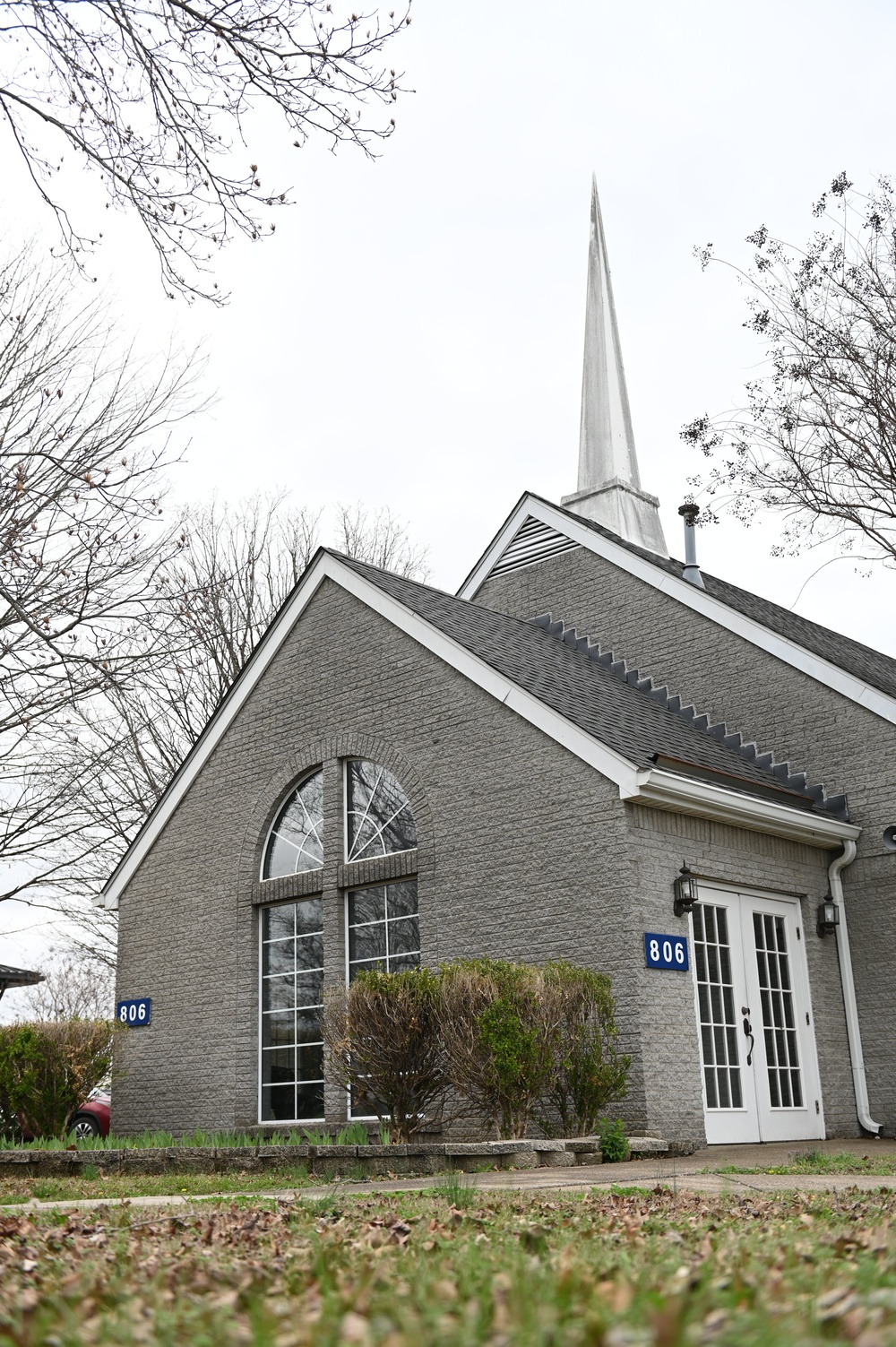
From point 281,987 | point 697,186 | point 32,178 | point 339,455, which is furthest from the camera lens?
point 339,455

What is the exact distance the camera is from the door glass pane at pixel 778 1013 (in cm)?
1191

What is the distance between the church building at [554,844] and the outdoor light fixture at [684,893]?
8cm

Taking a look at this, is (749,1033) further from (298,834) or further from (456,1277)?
(456,1277)

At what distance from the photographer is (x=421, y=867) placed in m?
12.3

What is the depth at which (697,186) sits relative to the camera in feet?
39.4

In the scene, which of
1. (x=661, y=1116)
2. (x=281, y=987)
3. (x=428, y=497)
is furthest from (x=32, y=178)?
(x=428, y=497)

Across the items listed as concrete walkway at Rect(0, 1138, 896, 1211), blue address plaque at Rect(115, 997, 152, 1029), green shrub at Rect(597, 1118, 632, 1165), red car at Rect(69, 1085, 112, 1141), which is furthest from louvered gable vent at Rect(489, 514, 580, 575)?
concrete walkway at Rect(0, 1138, 896, 1211)

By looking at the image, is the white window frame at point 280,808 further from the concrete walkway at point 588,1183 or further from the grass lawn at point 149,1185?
the concrete walkway at point 588,1183

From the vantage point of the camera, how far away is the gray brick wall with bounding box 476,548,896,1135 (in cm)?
1265

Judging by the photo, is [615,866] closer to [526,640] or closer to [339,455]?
[526,640]

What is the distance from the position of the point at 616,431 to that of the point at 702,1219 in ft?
53.2

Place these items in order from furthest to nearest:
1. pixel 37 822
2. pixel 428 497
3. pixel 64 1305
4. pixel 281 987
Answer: pixel 428 497, pixel 37 822, pixel 281 987, pixel 64 1305

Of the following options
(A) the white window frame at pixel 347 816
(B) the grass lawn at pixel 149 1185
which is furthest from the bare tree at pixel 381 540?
(B) the grass lawn at pixel 149 1185

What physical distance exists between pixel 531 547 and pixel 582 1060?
861cm
